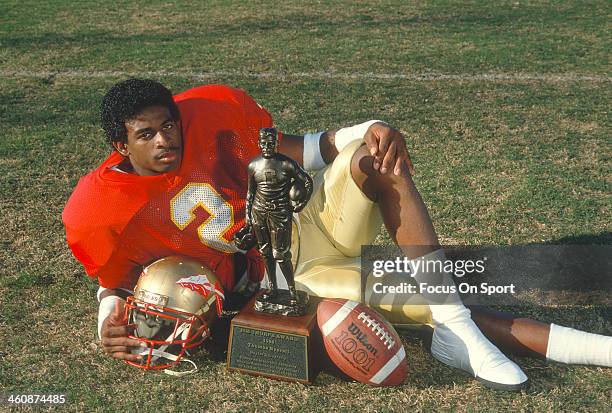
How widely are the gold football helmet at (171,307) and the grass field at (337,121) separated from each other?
5.0 inches

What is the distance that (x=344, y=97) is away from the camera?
20.0 feet

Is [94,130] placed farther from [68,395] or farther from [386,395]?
[386,395]

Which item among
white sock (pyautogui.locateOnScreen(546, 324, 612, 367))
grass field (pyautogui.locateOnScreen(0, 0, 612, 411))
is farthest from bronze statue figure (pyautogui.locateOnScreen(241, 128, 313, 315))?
white sock (pyautogui.locateOnScreen(546, 324, 612, 367))

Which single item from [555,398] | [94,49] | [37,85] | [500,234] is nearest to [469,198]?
[500,234]

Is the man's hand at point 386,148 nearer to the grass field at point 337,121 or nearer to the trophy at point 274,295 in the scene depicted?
the trophy at point 274,295

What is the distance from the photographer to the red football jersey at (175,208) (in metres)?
2.77

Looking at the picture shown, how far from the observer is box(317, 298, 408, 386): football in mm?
2535

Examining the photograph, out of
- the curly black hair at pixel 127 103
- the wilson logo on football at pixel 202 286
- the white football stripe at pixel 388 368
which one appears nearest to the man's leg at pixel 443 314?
the white football stripe at pixel 388 368

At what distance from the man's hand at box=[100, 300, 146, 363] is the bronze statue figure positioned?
0.58m

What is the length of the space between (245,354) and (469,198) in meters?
1.96

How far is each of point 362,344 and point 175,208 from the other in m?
0.87

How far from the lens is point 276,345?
258 cm

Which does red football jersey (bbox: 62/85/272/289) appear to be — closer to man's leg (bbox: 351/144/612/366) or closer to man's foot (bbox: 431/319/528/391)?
man's leg (bbox: 351/144/612/366)

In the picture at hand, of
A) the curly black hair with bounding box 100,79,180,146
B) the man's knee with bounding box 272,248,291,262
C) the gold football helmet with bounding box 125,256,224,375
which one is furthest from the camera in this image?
the curly black hair with bounding box 100,79,180,146
